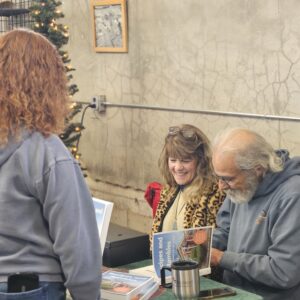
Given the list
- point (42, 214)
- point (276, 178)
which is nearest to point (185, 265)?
point (276, 178)

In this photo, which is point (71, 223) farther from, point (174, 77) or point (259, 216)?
point (174, 77)

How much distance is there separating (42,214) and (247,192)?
132 cm

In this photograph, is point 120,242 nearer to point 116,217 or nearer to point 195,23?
point 195,23

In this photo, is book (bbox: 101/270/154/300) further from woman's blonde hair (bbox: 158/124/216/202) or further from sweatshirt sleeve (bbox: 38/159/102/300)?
woman's blonde hair (bbox: 158/124/216/202)

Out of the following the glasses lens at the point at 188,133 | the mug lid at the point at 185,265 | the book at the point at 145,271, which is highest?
the glasses lens at the point at 188,133

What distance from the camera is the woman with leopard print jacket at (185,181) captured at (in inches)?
139

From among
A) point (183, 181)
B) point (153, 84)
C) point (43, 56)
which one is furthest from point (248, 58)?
point (43, 56)

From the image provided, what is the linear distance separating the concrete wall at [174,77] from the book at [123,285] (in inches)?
94.5

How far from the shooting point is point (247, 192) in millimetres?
3156

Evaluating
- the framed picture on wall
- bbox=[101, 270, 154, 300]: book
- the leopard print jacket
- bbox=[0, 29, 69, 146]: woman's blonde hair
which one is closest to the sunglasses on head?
the leopard print jacket

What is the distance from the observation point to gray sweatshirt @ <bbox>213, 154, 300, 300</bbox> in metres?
2.93

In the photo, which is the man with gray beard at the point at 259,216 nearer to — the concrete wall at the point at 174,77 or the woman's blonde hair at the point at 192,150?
the woman's blonde hair at the point at 192,150

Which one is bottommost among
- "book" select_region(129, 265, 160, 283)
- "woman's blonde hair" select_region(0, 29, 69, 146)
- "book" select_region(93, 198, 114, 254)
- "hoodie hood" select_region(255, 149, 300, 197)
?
"book" select_region(129, 265, 160, 283)

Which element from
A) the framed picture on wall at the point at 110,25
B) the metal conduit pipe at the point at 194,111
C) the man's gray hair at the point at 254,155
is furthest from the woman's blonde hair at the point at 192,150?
the framed picture on wall at the point at 110,25
